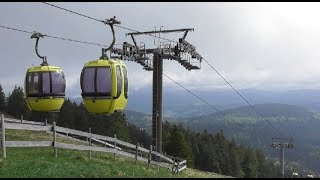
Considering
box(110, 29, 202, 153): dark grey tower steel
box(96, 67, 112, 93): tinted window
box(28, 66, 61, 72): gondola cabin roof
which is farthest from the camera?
box(110, 29, 202, 153): dark grey tower steel

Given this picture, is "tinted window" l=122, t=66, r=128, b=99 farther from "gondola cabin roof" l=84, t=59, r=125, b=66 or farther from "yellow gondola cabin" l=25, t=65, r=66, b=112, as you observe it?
"yellow gondola cabin" l=25, t=65, r=66, b=112

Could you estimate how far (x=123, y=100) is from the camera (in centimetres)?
2009

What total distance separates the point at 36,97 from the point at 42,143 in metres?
3.20

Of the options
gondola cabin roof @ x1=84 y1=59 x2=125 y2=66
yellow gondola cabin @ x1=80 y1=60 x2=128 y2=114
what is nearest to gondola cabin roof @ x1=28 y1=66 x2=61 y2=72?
yellow gondola cabin @ x1=80 y1=60 x2=128 y2=114

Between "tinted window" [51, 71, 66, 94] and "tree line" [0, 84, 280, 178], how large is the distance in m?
40.4

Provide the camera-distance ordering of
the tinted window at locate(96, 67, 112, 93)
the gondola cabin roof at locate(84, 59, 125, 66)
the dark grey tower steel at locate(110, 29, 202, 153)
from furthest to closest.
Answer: the dark grey tower steel at locate(110, 29, 202, 153) < the gondola cabin roof at locate(84, 59, 125, 66) < the tinted window at locate(96, 67, 112, 93)

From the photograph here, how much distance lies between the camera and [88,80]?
1930cm

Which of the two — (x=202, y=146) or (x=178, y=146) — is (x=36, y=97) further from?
(x=202, y=146)

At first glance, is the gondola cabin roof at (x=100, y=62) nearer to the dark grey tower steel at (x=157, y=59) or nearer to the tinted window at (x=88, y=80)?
the tinted window at (x=88, y=80)

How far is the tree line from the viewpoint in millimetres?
86688

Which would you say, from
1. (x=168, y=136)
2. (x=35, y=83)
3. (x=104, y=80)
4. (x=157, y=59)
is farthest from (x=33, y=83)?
(x=168, y=136)

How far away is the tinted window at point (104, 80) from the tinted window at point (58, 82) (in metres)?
4.52

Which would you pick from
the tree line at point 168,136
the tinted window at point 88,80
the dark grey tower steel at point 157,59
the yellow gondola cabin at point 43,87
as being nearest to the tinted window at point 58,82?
the yellow gondola cabin at point 43,87

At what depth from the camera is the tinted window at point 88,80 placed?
19156mm
